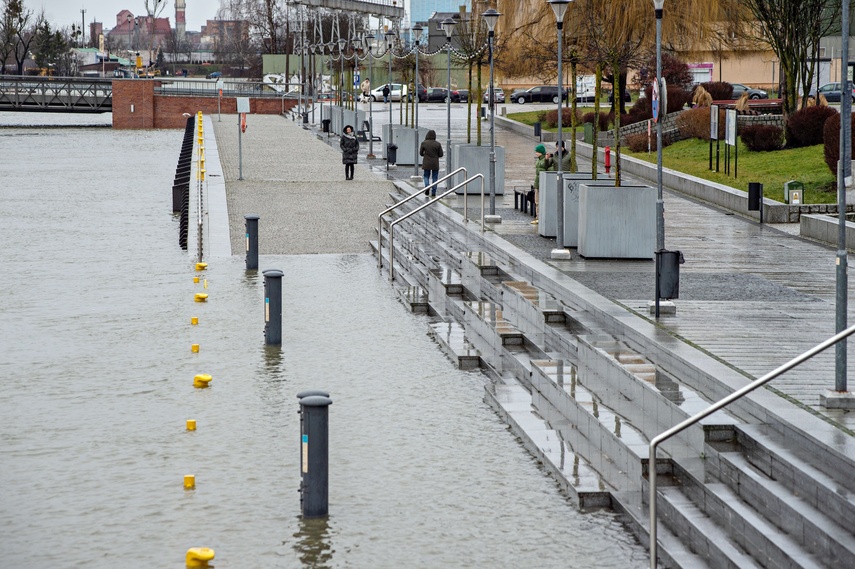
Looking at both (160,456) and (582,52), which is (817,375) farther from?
(582,52)

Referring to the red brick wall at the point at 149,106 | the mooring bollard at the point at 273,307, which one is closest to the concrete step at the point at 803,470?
the mooring bollard at the point at 273,307

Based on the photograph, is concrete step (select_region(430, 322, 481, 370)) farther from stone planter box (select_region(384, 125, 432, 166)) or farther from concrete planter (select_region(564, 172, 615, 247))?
stone planter box (select_region(384, 125, 432, 166))

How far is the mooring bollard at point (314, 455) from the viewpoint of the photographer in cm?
885

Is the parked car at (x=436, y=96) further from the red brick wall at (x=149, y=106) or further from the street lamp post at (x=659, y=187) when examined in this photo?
the street lamp post at (x=659, y=187)

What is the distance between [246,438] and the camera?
11.0 metres

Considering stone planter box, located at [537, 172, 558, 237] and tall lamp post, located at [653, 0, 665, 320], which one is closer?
tall lamp post, located at [653, 0, 665, 320]

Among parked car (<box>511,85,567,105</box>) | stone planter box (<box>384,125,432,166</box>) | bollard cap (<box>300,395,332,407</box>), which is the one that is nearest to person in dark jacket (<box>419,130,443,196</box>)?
stone planter box (<box>384,125,432,166</box>)

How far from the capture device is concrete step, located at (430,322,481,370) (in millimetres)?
13820

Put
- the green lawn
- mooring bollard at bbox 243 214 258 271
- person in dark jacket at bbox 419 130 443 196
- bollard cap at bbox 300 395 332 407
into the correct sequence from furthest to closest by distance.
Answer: person in dark jacket at bbox 419 130 443 196
the green lawn
mooring bollard at bbox 243 214 258 271
bollard cap at bbox 300 395 332 407

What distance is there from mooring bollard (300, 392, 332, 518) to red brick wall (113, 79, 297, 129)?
7019 centimetres

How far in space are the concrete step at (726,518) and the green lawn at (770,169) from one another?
15.4 meters

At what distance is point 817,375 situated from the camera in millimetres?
10789

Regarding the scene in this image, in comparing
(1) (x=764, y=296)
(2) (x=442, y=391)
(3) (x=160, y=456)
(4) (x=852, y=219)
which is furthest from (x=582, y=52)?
(3) (x=160, y=456)

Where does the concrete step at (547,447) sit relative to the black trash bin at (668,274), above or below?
below
